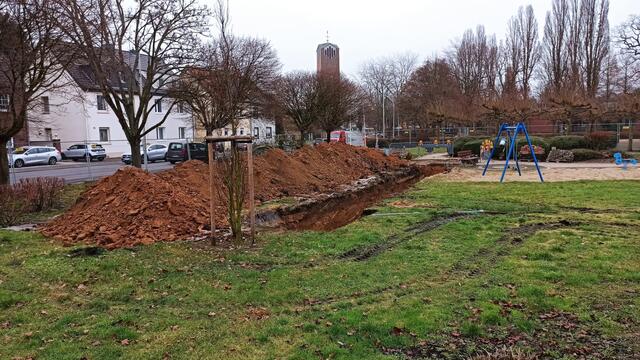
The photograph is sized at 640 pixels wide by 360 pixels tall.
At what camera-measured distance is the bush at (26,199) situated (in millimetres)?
11012

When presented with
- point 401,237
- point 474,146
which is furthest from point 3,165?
point 474,146

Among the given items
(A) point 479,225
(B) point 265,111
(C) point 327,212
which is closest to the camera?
(A) point 479,225

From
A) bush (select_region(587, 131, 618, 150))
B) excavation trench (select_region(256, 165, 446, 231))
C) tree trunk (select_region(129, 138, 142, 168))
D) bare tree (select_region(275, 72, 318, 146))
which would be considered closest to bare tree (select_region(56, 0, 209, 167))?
tree trunk (select_region(129, 138, 142, 168))

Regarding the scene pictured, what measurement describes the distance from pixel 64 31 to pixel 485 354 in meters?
14.9

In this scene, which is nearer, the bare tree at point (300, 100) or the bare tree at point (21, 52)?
the bare tree at point (21, 52)

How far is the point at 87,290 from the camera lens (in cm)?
632

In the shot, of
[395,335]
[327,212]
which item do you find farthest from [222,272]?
[327,212]

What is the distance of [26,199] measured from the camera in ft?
40.6

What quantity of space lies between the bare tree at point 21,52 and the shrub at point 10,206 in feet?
8.74

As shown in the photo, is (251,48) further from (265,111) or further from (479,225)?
(479,225)

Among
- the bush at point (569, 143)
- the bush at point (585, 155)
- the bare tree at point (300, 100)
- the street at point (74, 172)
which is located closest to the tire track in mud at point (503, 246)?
the street at point (74, 172)

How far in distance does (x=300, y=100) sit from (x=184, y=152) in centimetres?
1109

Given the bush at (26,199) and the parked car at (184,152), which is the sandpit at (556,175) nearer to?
the bush at (26,199)

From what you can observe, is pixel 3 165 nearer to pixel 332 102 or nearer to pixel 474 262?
pixel 474 262
